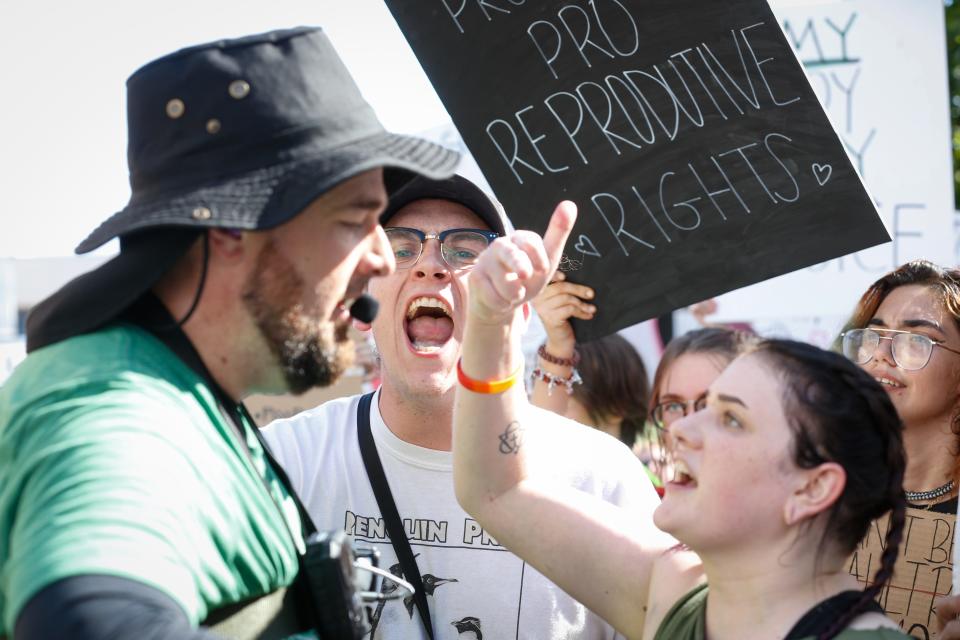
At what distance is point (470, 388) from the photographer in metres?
2.34

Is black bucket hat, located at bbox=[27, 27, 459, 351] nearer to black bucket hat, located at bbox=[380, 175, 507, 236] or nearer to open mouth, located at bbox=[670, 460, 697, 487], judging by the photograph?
open mouth, located at bbox=[670, 460, 697, 487]

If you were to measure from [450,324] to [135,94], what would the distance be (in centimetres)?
156

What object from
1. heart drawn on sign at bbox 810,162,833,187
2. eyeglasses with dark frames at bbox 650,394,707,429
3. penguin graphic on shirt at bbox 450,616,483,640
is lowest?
penguin graphic on shirt at bbox 450,616,483,640

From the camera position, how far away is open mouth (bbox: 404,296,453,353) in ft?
10.4

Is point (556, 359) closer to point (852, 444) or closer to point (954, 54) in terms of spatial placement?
point (852, 444)

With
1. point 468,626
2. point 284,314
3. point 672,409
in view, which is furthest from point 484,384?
point 672,409

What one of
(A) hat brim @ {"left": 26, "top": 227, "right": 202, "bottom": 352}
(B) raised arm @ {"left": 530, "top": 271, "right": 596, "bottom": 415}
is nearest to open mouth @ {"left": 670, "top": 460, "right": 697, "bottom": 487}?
(B) raised arm @ {"left": 530, "top": 271, "right": 596, "bottom": 415}

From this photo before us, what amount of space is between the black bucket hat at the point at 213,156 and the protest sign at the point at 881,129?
482cm

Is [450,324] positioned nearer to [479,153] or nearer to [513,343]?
[479,153]

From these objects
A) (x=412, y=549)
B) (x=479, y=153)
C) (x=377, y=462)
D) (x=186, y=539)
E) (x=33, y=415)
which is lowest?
(x=412, y=549)

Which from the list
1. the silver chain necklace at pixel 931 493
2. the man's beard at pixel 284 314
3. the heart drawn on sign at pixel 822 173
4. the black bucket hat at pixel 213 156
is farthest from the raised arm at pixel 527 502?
the silver chain necklace at pixel 931 493

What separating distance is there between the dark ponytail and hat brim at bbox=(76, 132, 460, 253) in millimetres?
987

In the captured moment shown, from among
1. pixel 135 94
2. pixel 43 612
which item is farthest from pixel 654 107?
pixel 43 612

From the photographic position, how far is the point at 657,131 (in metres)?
2.81
